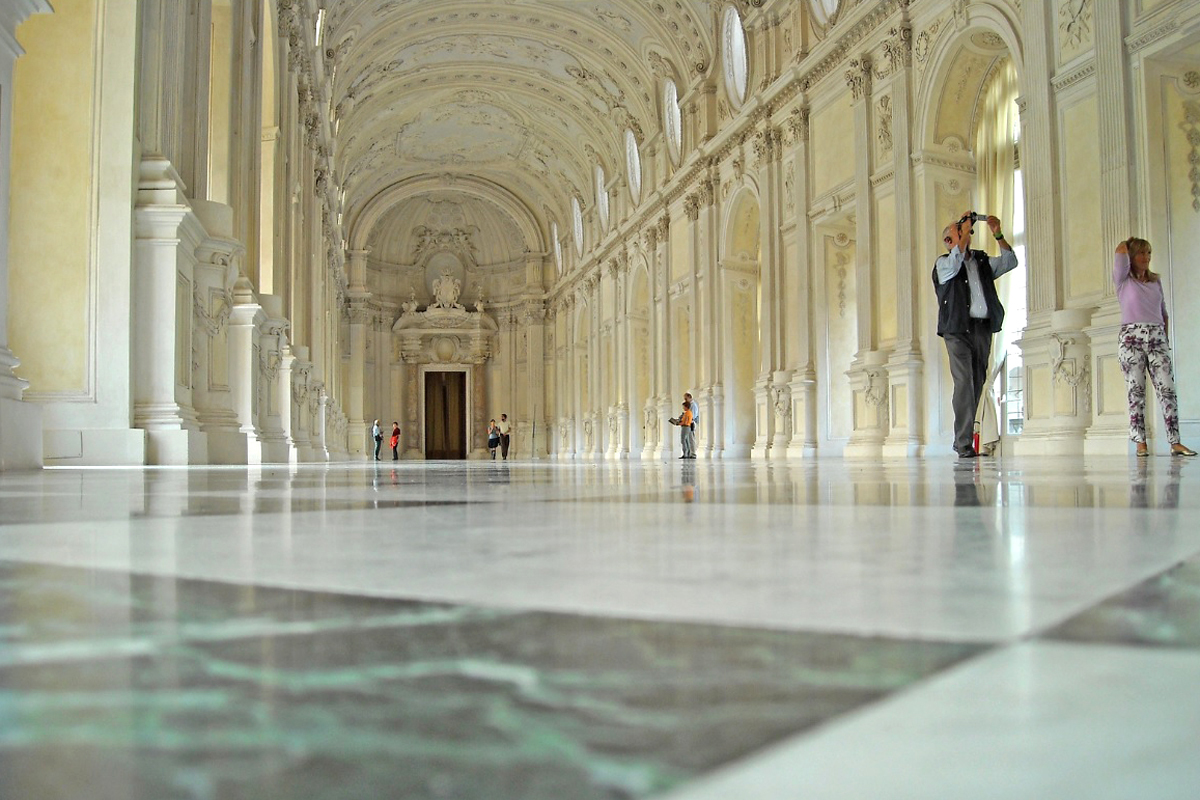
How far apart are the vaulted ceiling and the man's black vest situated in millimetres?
12571

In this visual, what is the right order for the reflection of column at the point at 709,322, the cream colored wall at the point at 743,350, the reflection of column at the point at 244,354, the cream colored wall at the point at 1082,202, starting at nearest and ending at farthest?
the cream colored wall at the point at 1082,202 < the reflection of column at the point at 244,354 < the cream colored wall at the point at 743,350 < the reflection of column at the point at 709,322

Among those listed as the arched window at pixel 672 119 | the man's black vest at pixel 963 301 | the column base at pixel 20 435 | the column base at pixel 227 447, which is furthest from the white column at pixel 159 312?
the arched window at pixel 672 119

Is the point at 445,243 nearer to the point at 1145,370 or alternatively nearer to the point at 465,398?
the point at 465,398

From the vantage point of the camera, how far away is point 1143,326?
609 centimetres

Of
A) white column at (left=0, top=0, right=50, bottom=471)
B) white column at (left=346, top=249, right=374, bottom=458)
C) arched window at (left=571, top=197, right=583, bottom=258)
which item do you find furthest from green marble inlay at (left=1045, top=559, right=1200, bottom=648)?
white column at (left=346, top=249, right=374, bottom=458)

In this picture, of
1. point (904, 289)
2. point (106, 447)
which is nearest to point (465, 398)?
point (904, 289)

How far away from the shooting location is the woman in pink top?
5.99 meters

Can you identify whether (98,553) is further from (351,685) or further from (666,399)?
(666,399)

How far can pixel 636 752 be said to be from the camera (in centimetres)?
27

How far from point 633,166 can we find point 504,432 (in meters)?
12.0

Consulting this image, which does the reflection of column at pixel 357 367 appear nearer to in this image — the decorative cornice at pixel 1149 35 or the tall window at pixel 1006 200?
the tall window at pixel 1006 200

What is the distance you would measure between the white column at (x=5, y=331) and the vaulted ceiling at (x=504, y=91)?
14971 mm

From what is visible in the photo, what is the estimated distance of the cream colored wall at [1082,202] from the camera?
819 centimetres

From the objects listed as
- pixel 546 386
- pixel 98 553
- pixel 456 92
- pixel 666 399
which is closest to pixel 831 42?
pixel 666 399
